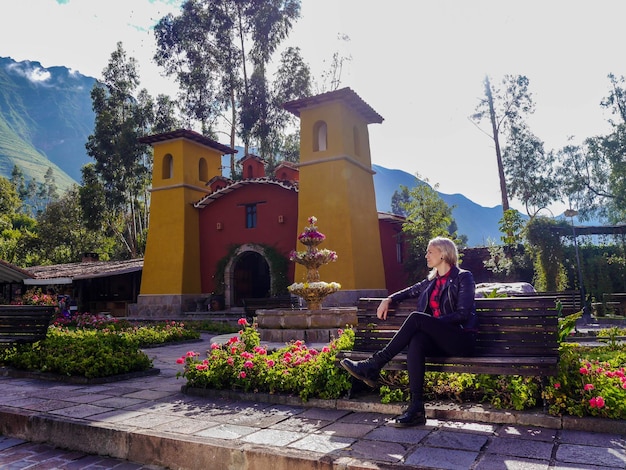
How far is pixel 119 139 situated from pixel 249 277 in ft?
45.6

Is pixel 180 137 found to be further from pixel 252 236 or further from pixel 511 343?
pixel 511 343

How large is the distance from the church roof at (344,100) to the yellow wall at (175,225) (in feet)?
20.3

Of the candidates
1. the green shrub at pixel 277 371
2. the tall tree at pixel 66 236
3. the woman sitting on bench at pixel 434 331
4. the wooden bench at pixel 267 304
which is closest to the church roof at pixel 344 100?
the wooden bench at pixel 267 304

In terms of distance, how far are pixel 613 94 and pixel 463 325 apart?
102 ft

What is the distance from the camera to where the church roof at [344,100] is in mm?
18547

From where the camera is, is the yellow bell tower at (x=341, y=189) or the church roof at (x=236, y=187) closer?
the yellow bell tower at (x=341, y=189)

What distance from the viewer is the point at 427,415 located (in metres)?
4.12

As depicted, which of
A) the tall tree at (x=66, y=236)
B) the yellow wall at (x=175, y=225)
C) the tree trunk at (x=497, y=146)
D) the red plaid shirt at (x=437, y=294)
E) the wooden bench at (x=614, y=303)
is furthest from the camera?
the tall tree at (x=66, y=236)

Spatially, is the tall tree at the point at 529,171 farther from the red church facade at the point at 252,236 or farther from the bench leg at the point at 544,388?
the bench leg at the point at 544,388

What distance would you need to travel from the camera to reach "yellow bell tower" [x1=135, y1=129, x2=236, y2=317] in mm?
21922

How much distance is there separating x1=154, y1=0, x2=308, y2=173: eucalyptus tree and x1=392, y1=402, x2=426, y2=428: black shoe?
28.0m

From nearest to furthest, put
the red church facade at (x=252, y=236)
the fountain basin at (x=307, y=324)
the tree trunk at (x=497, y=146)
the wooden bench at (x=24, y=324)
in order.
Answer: the wooden bench at (x=24, y=324), the fountain basin at (x=307, y=324), the red church facade at (x=252, y=236), the tree trunk at (x=497, y=146)

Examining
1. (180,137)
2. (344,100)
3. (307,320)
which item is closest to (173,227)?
(180,137)

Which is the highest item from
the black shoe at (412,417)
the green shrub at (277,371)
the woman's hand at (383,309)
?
the woman's hand at (383,309)
